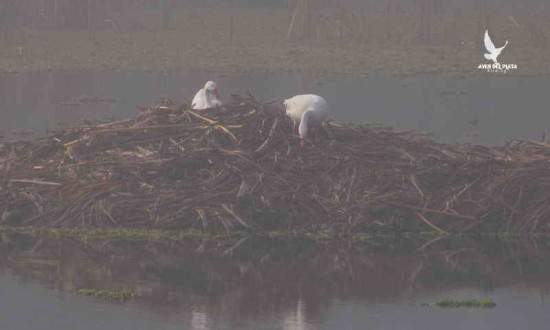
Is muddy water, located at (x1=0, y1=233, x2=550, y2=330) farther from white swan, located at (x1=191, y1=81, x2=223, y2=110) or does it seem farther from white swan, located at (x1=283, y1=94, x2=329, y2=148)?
white swan, located at (x1=191, y1=81, x2=223, y2=110)

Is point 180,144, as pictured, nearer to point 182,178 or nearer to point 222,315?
point 182,178

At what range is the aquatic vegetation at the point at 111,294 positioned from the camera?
13.3 m

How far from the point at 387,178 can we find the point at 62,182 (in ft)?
13.4

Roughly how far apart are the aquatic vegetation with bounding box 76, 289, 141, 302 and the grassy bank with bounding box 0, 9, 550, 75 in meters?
29.3

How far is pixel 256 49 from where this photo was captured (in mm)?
49688

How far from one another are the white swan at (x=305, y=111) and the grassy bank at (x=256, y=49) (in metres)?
22.8

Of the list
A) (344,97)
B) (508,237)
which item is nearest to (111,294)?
(508,237)

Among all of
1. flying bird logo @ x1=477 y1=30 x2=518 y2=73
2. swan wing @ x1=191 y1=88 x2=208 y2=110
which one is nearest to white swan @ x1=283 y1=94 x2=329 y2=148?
swan wing @ x1=191 y1=88 x2=208 y2=110

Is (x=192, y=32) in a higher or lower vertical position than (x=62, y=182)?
higher

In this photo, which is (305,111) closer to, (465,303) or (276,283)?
(276,283)

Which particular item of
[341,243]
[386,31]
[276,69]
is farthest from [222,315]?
[386,31]

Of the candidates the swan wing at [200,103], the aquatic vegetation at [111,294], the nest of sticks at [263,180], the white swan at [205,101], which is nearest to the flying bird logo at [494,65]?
the white swan at [205,101]

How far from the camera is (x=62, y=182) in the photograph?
57.4ft

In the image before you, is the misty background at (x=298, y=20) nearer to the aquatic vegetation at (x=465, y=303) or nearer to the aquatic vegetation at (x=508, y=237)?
→ the aquatic vegetation at (x=508, y=237)
